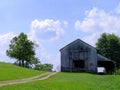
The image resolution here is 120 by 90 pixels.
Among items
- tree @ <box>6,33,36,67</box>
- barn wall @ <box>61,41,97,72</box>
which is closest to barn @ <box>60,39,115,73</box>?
barn wall @ <box>61,41,97,72</box>

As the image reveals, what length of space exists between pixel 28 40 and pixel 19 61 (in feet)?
25.2

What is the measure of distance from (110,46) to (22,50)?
2987 centimetres

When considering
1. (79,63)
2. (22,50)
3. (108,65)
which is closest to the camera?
(79,63)

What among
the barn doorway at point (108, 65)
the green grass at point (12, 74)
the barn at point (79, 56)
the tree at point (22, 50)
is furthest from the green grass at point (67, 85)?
the tree at point (22, 50)

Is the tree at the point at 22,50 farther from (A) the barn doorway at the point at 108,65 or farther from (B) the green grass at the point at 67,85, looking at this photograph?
(B) the green grass at the point at 67,85

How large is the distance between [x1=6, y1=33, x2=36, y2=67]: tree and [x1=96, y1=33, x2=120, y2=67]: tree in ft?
77.7

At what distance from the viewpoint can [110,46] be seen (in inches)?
4803

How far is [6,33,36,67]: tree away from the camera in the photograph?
117375 millimetres

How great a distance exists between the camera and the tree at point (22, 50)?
117375 millimetres

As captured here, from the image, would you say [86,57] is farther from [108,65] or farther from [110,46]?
[110,46]

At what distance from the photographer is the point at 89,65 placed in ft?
274

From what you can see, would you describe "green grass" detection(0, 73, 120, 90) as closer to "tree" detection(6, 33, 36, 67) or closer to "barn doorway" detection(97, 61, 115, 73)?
"barn doorway" detection(97, 61, 115, 73)

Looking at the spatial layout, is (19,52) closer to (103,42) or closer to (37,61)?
(37,61)

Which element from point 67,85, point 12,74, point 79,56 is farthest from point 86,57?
point 67,85
